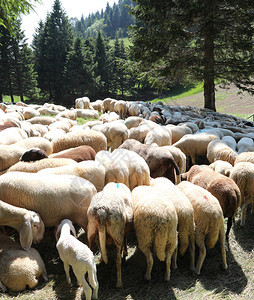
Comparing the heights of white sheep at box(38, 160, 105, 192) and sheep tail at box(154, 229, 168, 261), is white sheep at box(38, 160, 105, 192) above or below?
above

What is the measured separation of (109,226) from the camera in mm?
3650

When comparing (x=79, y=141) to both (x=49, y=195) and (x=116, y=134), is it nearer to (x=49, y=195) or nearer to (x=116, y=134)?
(x=116, y=134)

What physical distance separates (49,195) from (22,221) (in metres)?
0.58

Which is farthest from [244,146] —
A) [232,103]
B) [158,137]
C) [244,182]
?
[232,103]

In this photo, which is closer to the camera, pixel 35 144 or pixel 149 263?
pixel 149 263

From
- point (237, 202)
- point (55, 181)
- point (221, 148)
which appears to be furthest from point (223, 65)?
point (55, 181)

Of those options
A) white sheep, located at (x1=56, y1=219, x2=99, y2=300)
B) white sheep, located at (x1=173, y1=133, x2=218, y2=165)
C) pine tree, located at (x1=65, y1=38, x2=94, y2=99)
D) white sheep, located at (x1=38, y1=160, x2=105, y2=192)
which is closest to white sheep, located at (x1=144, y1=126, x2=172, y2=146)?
white sheep, located at (x1=173, y1=133, x2=218, y2=165)

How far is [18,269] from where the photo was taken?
11.7ft

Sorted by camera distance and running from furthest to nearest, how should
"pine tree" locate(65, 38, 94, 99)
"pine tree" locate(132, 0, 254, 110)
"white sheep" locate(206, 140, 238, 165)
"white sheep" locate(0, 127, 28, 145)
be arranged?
"pine tree" locate(65, 38, 94, 99)
"pine tree" locate(132, 0, 254, 110)
"white sheep" locate(206, 140, 238, 165)
"white sheep" locate(0, 127, 28, 145)

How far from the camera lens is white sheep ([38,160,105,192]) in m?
5.06

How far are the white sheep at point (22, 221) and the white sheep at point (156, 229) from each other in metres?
1.54

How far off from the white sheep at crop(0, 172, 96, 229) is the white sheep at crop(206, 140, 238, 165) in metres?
4.36

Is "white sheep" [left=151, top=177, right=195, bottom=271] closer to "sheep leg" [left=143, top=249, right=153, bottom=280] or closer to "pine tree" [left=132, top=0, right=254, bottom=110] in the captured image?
"sheep leg" [left=143, top=249, right=153, bottom=280]

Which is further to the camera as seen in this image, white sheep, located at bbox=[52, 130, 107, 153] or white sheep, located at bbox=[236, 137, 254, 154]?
white sheep, located at bbox=[236, 137, 254, 154]
